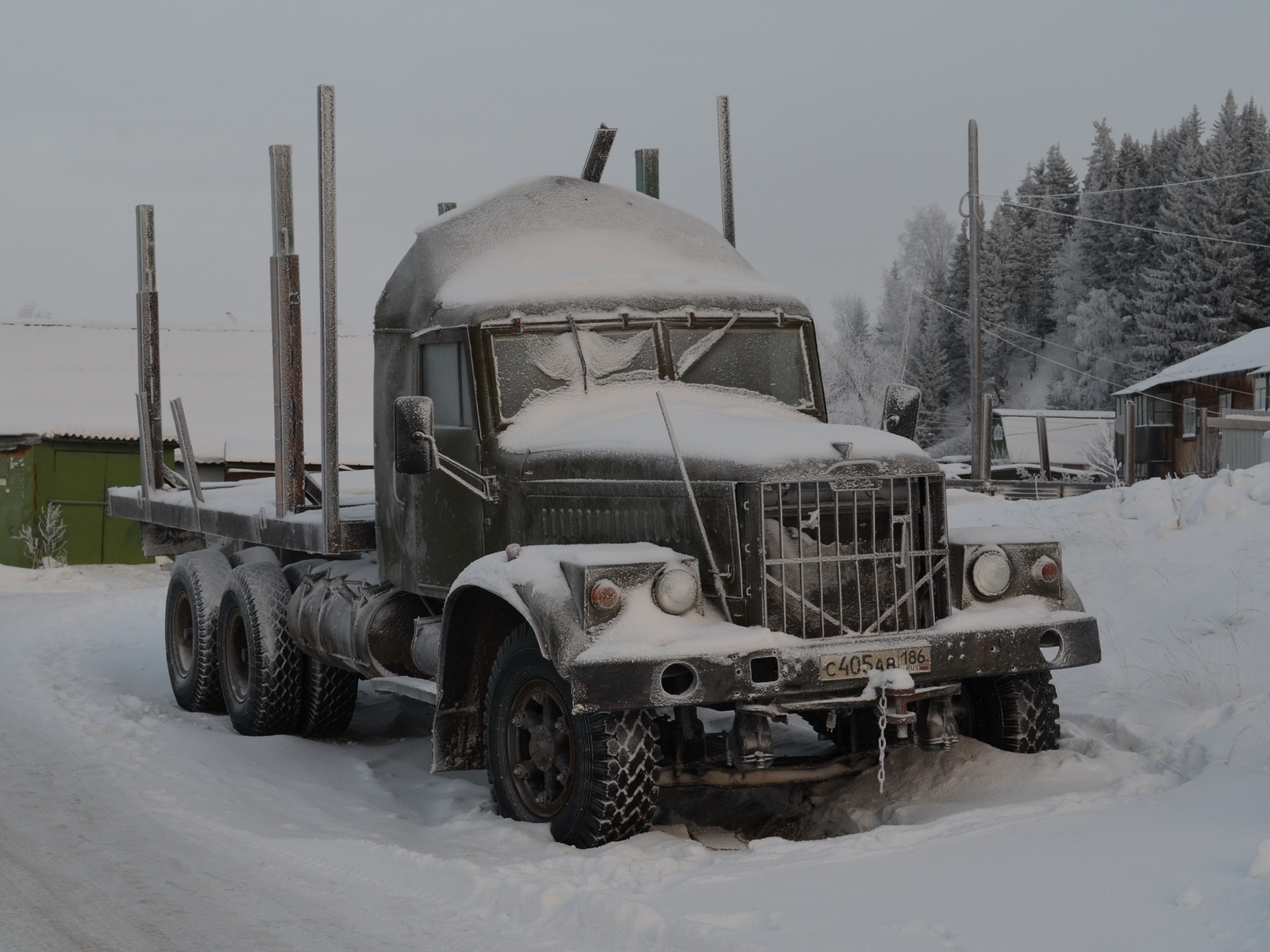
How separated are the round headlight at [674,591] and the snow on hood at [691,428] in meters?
0.55

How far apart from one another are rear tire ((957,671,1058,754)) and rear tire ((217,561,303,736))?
4.44m

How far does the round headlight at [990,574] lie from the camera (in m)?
6.55

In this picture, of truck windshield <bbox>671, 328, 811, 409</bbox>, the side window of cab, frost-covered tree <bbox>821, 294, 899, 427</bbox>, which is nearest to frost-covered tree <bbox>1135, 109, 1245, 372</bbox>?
frost-covered tree <bbox>821, 294, 899, 427</bbox>

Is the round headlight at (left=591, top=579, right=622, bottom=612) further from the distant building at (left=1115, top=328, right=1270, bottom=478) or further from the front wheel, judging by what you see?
the distant building at (left=1115, top=328, right=1270, bottom=478)

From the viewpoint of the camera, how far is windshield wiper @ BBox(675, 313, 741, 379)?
24.2 ft

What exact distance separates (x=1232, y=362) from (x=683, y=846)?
127ft

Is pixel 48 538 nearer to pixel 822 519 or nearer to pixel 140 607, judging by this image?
pixel 140 607

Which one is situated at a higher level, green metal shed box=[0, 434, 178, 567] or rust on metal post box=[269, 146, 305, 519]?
rust on metal post box=[269, 146, 305, 519]

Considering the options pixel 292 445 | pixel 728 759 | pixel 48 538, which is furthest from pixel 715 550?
pixel 48 538

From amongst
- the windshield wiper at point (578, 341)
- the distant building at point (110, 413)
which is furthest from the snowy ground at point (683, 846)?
the distant building at point (110, 413)

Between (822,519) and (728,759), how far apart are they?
1.09 metres

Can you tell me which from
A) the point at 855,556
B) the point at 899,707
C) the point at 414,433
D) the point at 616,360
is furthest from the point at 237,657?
the point at 899,707

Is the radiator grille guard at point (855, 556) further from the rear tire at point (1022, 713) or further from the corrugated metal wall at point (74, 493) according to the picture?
the corrugated metal wall at point (74, 493)

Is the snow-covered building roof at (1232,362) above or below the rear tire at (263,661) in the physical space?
above
